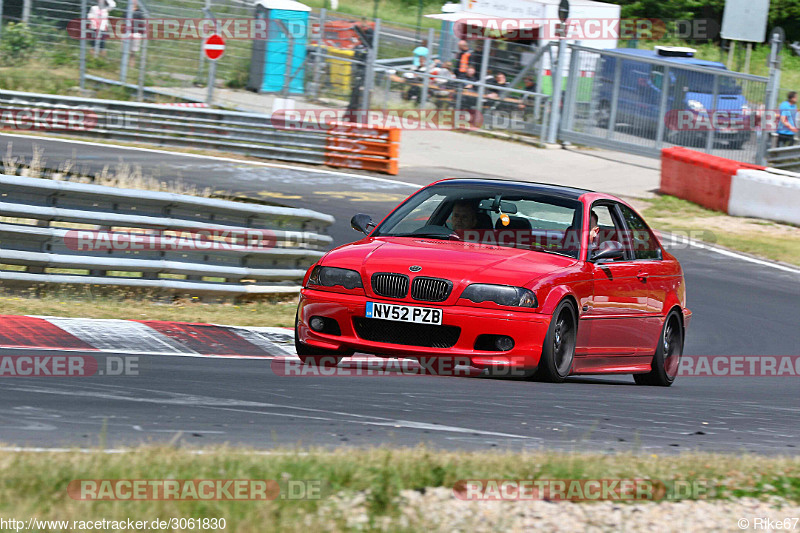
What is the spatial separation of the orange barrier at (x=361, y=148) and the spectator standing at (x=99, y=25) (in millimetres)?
6637

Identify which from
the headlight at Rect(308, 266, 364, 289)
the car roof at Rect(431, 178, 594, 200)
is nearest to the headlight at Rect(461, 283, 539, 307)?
the headlight at Rect(308, 266, 364, 289)

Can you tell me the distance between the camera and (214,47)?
2612cm

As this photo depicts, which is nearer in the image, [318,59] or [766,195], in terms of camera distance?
[766,195]

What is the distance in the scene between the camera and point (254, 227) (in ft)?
36.3

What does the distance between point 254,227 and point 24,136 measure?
12992mm

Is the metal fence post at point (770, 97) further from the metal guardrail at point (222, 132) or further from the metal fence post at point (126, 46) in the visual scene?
the metal fence post at point (126, 46)

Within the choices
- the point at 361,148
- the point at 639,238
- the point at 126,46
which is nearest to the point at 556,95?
the point at 361,148

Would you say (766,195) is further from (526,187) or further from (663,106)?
(526,187)

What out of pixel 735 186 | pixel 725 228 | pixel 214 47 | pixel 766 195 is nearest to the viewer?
pixel 725 228

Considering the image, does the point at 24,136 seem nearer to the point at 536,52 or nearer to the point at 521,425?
the point at 536,52

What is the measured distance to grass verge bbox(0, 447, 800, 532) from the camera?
12.2ft

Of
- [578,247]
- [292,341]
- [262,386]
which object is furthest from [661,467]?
[292,341]

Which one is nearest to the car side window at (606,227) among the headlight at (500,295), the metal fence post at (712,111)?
the headlight at (500,295)

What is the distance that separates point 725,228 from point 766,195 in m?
1.17
